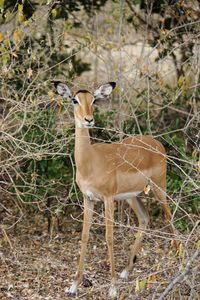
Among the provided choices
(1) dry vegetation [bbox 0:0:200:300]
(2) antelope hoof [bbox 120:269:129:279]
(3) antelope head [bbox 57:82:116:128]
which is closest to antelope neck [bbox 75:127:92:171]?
(3) antelope head [bbox 57:82:116:128]

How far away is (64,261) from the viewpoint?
7.24 meters

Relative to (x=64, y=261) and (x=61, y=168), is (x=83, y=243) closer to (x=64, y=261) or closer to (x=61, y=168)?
(x=64, y=261)

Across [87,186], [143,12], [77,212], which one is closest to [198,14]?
[143,12]

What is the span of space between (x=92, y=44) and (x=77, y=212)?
6.53 feet

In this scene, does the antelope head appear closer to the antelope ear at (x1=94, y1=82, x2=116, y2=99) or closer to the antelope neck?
the antelope ear at (x1=94, y1=82, x2=116, y2=99)

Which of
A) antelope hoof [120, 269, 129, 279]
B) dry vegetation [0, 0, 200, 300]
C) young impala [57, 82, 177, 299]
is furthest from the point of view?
antelope hoof [120, 269, 129, 279]

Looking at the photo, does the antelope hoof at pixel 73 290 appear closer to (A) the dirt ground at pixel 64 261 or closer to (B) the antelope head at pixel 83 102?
(A) the dirt ground at pixel 64 261

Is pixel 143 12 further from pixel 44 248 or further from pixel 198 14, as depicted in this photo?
pixel 44 248

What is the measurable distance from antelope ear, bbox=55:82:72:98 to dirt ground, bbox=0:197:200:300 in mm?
1045

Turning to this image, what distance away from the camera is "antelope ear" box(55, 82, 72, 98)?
6418 mm

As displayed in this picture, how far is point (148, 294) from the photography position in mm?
6363

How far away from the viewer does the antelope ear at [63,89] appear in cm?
642

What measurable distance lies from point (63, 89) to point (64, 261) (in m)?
1.75

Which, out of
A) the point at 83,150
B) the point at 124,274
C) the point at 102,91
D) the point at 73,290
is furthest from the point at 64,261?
the point at 102,91
